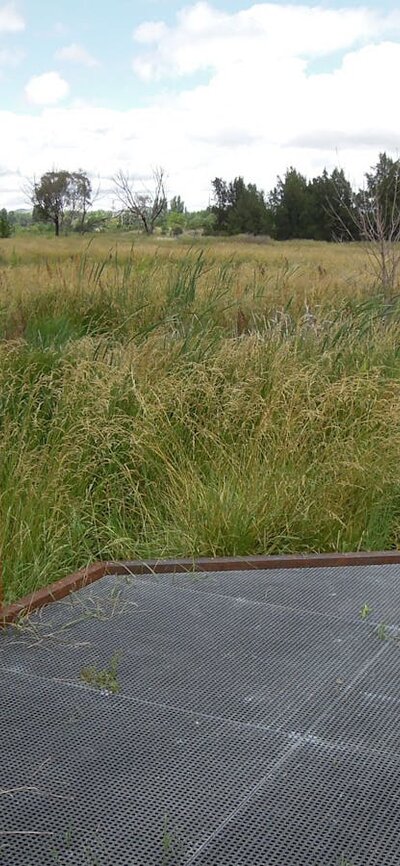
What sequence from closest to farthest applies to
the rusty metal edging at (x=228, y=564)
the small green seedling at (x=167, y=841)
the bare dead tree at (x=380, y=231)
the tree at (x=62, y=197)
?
the small green seedling at (x=167, y=841)
the rusty metal edging at (x=228, y=564)
the bare dead tree at (x=380, y=231)
the tree at (x=62, y=197)

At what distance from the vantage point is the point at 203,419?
3715 mm

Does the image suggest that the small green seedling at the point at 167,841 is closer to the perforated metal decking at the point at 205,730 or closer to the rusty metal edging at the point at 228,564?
the perforated metal decking at the point at 205,730

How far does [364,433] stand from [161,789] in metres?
2.33

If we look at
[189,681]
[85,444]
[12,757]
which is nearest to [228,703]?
[189,681]

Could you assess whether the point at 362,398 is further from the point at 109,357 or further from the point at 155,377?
the point at 109,357

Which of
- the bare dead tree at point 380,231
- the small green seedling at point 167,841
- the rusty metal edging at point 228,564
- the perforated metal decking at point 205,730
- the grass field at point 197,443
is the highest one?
the bare dead tree at point 380,231

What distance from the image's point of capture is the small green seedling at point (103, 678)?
1.91 metres

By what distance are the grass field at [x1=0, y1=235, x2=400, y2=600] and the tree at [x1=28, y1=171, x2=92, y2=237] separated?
24472 millimetres

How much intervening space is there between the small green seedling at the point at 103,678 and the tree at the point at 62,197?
2702cm

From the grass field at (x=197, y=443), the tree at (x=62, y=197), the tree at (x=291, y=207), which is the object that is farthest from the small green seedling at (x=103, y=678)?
the tree at (x=291, y=207)

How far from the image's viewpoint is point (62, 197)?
29.5m

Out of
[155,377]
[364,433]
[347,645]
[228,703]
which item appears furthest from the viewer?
[155,377]

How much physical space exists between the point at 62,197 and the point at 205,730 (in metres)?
29.3

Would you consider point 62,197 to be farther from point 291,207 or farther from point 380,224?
point 380,224
